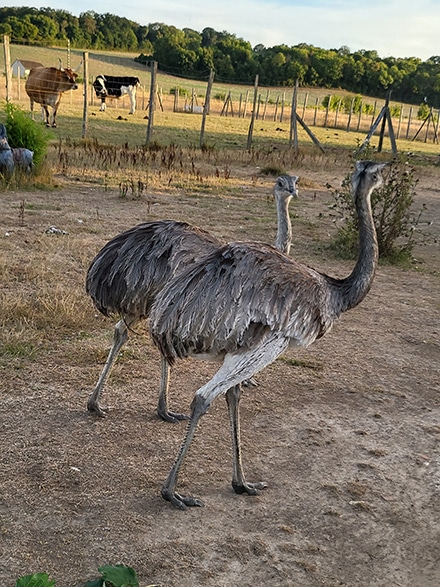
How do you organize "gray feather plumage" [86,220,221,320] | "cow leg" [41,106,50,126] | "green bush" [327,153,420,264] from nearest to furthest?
"gray feather plumage" [86,220,221,320]
"green bush" [327,153,420,264]
"cow leg" [41,106,50,126]

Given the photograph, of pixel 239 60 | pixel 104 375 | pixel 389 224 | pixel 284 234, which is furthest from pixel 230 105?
pixel 104 375

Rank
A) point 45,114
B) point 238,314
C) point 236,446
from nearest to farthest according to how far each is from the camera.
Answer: point 238,314, point 236,446, point 45,114

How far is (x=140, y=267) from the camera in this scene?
141 inches

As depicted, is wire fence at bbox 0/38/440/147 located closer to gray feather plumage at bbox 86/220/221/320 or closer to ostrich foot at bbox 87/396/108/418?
gray feather plumage at bbox 86/220/221/320

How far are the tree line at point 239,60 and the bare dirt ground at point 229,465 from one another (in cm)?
4639

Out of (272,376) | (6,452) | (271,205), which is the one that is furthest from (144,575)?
(271,205)

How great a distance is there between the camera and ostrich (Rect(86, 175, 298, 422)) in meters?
3.56

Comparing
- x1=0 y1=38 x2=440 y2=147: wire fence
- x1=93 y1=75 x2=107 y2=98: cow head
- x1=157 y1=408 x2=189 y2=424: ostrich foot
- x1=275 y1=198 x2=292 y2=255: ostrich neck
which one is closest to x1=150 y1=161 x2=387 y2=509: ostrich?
x1=157 y1=408 x2=189 y2=424: ostrich foot

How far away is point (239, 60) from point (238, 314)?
180 feet

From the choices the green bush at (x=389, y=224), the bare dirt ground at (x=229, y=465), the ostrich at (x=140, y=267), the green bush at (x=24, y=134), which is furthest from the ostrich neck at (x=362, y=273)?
the green bush at (x=24, y=134)

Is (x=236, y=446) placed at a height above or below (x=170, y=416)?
above

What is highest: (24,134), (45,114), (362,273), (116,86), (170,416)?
(362,273)

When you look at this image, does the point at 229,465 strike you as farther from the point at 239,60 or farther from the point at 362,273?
the point at 239,60

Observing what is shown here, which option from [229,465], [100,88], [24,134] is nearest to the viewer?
[229,465]
